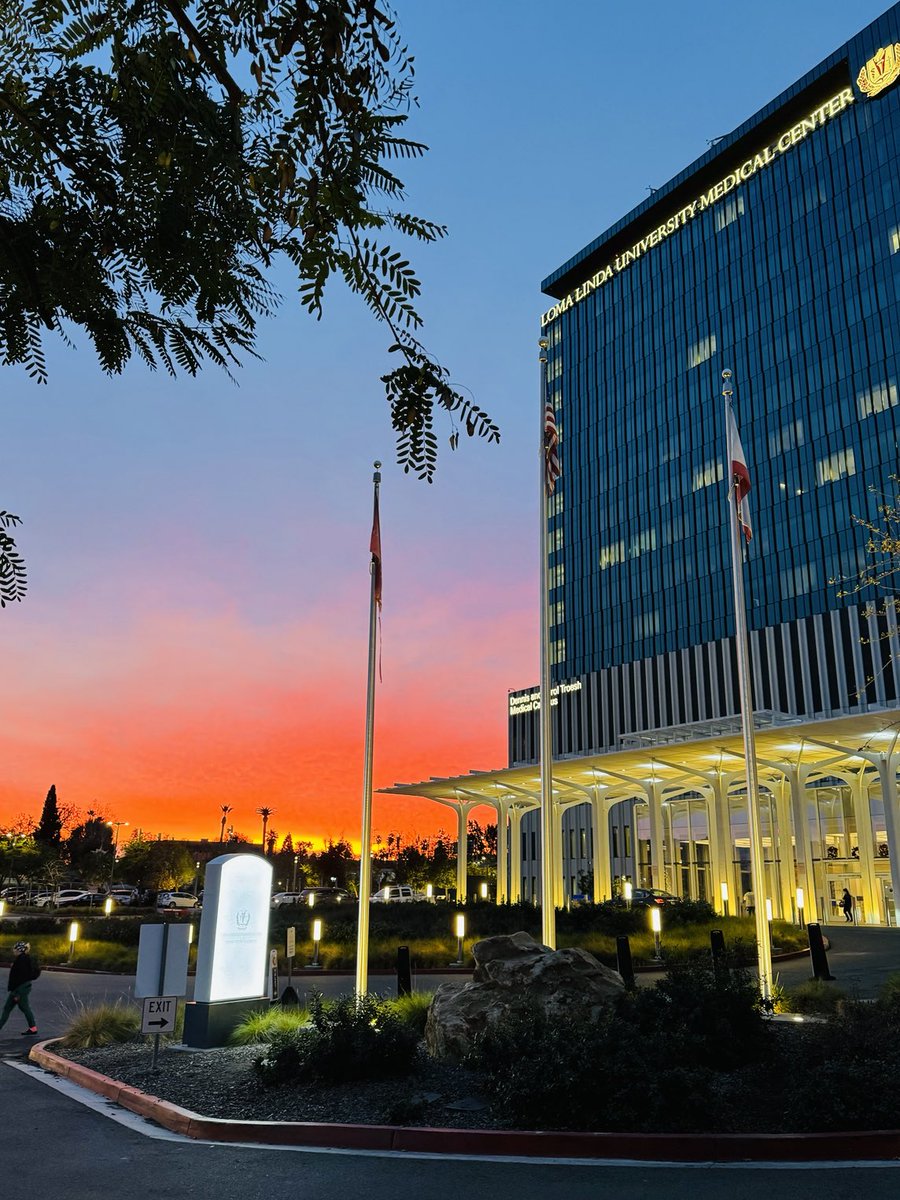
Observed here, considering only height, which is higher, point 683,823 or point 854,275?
point 854,275

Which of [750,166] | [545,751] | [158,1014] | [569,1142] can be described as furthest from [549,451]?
[750,166]

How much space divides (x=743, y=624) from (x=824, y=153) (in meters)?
68.8

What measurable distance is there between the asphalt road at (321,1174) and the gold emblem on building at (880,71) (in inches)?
3106

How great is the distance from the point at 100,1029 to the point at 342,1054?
552 cm

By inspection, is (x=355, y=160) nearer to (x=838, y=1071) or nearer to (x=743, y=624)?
(x=838, y=1071)

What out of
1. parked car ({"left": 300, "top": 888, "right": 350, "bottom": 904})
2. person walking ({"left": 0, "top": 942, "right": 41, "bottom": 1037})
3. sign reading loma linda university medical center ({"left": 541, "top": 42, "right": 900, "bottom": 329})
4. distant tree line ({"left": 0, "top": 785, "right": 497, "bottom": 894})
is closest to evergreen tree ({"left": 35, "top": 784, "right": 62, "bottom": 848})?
distant tree line ({"left": 0, "top": 785, "right": 497, "bottom": 894})

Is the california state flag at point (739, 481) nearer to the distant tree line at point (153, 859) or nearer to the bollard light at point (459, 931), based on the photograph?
the bollard light at point (459, 931)

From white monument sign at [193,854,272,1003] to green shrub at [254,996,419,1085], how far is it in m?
3.11

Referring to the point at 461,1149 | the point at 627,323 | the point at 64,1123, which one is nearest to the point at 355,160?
the point at 461,1149

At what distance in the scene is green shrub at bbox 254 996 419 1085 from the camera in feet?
35.5

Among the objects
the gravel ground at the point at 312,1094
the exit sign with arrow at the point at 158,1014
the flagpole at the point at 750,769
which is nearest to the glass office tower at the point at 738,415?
the flagpole at the point at 750,769

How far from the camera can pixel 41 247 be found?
9.82ft

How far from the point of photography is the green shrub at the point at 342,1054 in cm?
1082

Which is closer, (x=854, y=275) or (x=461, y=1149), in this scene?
(x=461, y=1149)
